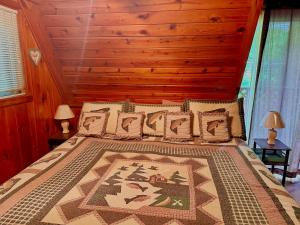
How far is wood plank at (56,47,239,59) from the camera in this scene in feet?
8.09

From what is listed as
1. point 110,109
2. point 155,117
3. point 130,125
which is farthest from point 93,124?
point 155,117

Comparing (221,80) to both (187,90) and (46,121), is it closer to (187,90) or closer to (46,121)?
(187,90)

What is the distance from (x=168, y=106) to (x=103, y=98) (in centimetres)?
95

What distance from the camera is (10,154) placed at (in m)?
2.31

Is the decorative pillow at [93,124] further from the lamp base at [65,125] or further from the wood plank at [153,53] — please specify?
the wood plank at [153,53]

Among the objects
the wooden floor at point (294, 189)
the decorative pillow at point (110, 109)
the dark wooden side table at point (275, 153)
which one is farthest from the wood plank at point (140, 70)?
the wooden floor at point (294, 189)

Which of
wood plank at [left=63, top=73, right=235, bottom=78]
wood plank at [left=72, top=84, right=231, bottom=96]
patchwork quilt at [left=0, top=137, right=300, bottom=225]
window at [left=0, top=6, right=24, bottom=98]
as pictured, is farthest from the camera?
wood plank at [left=72, top=84, right=231, bottom=96]

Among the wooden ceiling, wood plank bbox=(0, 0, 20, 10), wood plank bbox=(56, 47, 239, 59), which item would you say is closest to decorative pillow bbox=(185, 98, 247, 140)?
the wooden ceiling

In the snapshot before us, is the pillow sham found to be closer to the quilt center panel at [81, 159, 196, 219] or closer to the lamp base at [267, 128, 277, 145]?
the quilt center panel at [81, 159, 196, 219]

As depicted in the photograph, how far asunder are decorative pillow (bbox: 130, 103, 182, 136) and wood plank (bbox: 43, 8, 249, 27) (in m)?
0.86

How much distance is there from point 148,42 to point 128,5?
434 millimetres

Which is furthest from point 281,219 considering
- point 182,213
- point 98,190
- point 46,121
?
point 46,121

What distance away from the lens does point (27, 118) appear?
2549mm

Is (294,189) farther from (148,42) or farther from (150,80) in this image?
(148,42)
